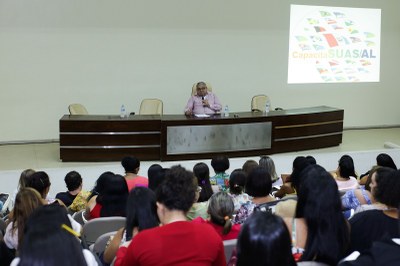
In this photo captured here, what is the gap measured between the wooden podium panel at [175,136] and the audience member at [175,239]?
18.1 ft

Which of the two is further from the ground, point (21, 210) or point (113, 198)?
point (21, 210)

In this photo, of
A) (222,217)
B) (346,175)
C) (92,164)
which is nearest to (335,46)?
(92,164)

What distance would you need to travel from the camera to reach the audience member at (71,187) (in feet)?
14.6

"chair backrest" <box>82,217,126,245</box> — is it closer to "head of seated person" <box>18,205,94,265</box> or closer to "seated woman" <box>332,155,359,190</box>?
"head of seated person" <box>18,205,94,265</box>

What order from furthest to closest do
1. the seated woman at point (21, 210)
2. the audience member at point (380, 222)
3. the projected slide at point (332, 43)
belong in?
1. the projected slide at point (332, 43)
2. the seated woman at point (21, 210)
3. the audience member at point (380, 222)

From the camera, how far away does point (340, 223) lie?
2178 millimetres

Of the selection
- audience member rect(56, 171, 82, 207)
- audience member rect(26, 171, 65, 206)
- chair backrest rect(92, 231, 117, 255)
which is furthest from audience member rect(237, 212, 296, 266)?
audience member rect(56, 171, 82, 207)

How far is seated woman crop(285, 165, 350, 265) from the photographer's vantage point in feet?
6.90

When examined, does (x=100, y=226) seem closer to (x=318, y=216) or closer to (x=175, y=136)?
(x=318, y=216)

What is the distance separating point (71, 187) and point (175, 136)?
3300 millimetres

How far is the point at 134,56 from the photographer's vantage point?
9.27 metres

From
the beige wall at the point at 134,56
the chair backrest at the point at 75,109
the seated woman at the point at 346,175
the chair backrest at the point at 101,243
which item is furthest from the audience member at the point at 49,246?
the beige wall at the point at 134,56

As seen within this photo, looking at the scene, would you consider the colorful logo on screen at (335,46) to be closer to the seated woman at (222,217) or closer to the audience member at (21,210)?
the seated woman at (222,217)

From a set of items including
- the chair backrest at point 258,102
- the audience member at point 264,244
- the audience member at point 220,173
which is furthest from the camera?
the chair backrest at point 258,102
